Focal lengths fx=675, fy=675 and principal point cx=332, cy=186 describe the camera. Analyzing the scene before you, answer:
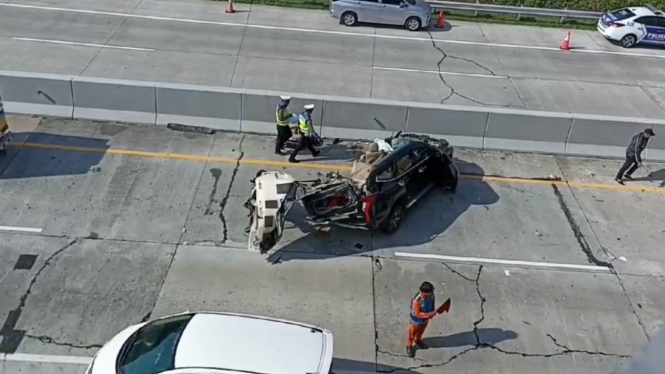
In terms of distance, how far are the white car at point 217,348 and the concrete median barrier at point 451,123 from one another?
26.4ft

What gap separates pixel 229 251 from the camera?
38.0 feet

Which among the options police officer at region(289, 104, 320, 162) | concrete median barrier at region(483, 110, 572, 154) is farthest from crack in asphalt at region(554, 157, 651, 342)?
police officer at region(289, 104, 320, 162)

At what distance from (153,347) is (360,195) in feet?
16.1

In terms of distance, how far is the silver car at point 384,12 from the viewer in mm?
23625

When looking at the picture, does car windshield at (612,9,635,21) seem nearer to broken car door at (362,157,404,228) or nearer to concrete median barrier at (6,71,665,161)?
concrete median barrier at (6,71,665,161)

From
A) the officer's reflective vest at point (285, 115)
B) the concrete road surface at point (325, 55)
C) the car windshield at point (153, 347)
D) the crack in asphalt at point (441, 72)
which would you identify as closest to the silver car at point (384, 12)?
the concrete road surface at point (325, 55)

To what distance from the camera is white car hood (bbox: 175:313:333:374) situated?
737 cm

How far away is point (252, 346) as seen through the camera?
301 inches

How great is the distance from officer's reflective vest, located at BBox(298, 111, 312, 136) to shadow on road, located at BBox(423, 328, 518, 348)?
18.1 feet

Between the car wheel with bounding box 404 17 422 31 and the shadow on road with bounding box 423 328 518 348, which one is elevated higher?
the car wheel with bounding box 404 17 422 31

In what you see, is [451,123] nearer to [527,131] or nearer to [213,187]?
[527,131]

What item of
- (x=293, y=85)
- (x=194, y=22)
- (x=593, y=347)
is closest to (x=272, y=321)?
(x=593, y=347)

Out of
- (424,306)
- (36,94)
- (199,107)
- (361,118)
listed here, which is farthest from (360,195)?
(36,94)

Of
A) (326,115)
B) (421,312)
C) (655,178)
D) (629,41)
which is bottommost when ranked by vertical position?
(655,178)
